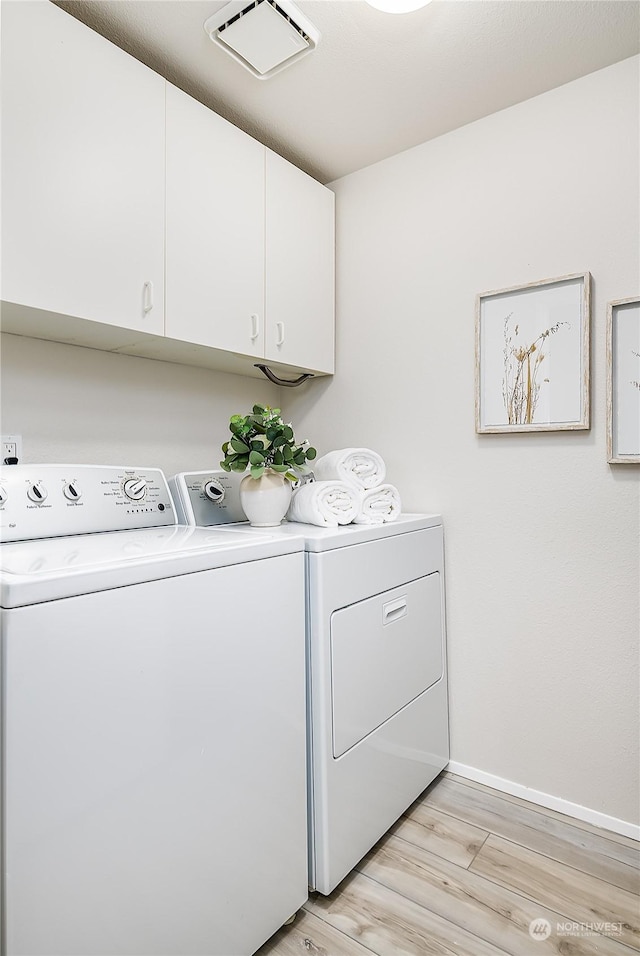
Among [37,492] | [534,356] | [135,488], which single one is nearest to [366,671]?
[135,488]

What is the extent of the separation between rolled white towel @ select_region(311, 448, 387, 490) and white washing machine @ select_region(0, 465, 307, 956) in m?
0.49

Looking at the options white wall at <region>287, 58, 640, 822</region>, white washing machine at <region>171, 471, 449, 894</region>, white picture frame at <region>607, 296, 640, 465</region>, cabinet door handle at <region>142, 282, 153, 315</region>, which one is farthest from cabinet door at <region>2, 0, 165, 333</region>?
white picture frame at <region>607, 296, 640, 465</region>

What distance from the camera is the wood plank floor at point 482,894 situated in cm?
130

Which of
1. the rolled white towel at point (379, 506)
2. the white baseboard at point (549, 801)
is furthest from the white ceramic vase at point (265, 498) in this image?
the white baseboard at point (549, 801)

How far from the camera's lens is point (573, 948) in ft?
4.23

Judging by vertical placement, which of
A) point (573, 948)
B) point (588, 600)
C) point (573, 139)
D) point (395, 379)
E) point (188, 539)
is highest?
point (573, 139)

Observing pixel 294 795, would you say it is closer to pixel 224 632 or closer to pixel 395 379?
pixel 224 632

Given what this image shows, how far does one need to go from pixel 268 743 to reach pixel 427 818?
0.84 metres

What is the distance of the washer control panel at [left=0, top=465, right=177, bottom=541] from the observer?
1.38 meters

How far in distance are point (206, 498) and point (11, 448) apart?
1.91ft

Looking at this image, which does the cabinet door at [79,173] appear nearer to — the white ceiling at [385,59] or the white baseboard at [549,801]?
the white ceiling at [385,59]

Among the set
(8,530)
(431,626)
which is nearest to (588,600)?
(431,626)

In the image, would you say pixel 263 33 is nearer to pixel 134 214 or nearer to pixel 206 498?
pixel 134 214

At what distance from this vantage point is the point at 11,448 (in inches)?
62.9
